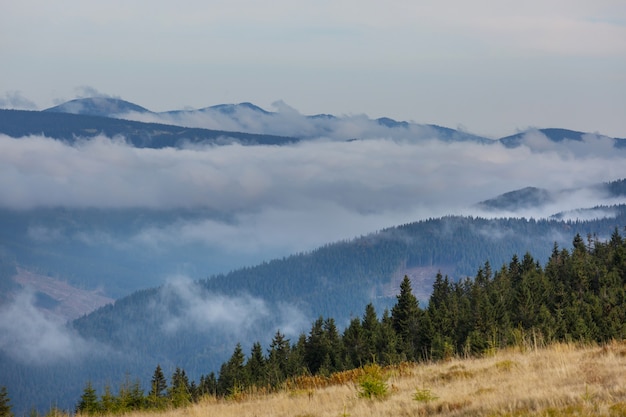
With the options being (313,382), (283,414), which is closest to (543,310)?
(313,382)

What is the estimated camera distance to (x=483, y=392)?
17.2m

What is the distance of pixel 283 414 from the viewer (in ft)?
61.1

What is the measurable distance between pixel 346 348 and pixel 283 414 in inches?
3349

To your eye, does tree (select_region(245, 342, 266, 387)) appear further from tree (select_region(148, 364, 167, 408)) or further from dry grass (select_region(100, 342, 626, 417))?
dry grass (select_region(100, 342, 626, 417))

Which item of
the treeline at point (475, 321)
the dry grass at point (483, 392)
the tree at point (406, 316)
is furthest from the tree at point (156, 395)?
the tree at point (406, 316)

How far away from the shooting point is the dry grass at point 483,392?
48.6ft

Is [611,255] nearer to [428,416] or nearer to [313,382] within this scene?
[313,382]

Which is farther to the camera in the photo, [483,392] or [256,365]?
[256,365]

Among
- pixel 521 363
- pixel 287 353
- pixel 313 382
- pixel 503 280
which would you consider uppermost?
pixel 521 363

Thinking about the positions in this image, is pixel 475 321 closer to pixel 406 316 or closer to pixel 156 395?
pixel 406 316

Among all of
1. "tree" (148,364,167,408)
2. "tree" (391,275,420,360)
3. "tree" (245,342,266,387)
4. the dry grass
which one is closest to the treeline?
"tree" (391,275,420,360)

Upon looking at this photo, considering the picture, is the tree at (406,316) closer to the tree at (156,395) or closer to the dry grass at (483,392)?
the tree at (156,395)

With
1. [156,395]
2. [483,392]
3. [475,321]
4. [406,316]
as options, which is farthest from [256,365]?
[483,392]

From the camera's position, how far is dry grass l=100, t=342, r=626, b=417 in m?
14.8
